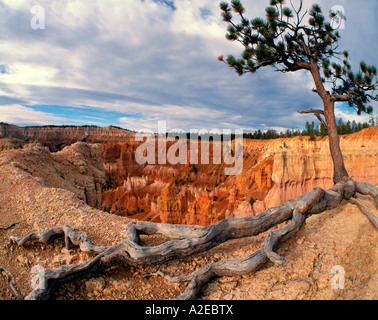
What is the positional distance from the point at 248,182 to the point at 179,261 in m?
30.1

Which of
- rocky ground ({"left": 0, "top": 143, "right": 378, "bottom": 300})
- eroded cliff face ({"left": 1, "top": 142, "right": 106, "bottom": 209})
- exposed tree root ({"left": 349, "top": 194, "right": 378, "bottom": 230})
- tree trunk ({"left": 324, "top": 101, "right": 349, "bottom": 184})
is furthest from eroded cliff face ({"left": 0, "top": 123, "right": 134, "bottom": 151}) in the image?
exposed tree root ({"left": 349, "top": 194, "right": 378, "bottom": 230})

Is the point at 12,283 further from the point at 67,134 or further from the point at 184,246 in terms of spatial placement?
the point at 67,134

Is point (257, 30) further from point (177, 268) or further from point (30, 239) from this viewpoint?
point (30, 239)

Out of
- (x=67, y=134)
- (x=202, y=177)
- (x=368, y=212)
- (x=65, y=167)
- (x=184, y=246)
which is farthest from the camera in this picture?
(x=67, y=134)

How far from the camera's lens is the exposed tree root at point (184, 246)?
9.82ft

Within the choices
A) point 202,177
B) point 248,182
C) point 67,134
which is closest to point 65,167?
point 248,182

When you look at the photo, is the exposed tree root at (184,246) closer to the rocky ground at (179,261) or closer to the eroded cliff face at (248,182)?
the rocky ground at (179,261)

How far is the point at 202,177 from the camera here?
45594 millimetres

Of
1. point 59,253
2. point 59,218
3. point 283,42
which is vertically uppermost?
point 283,42

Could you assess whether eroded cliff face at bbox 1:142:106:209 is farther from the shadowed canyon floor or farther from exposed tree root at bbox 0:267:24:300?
exposed tree root at bbox 0:267:24:300

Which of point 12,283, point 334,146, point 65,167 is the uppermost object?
point 334,146

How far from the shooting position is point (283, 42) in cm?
812
